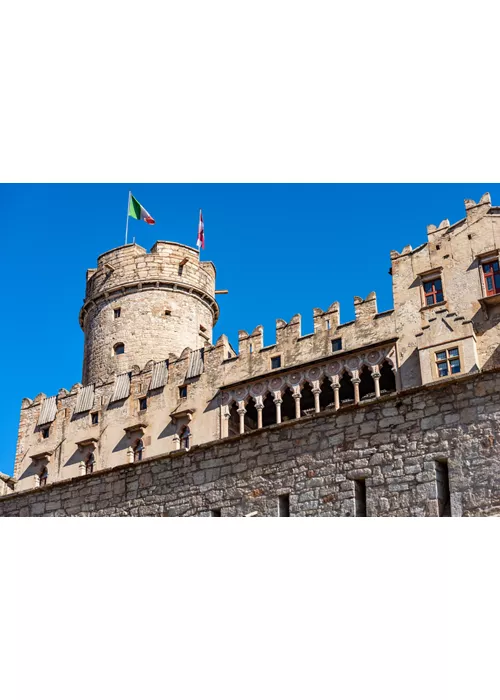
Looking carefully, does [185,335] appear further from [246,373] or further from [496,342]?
[496,342]

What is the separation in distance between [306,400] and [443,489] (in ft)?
77.8

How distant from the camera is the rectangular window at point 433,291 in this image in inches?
1309

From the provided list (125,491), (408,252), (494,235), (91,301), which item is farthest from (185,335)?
(125,491)

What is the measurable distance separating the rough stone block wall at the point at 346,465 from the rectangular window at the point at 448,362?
56.3ft

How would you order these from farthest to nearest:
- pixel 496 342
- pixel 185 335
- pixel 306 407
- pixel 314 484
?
pixel 185 335 → pixel 306 407 → pixel 496 342 → pixel 314 484

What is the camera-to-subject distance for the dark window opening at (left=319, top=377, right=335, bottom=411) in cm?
3528

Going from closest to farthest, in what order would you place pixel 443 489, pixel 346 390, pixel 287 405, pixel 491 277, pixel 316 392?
pixel 443 489 < pixel 491 277 < pixel 316 392 < pixel 346 390 < pixel 287 405

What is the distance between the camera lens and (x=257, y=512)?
14297 millimetres

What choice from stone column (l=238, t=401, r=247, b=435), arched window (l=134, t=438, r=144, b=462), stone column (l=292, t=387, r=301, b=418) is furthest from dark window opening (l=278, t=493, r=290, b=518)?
arched window (l=134, t=438, r=144, b=462)

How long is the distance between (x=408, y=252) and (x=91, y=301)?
17.3 meters

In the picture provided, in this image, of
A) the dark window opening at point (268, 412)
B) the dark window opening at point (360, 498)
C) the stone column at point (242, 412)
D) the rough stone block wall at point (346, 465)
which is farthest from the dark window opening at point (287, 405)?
A: the dark window opening at point (360, 498)

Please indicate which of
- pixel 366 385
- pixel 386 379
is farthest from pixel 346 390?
pixel 386 379

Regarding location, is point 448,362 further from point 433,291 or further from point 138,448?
point 138,448

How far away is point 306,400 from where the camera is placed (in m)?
36.5
